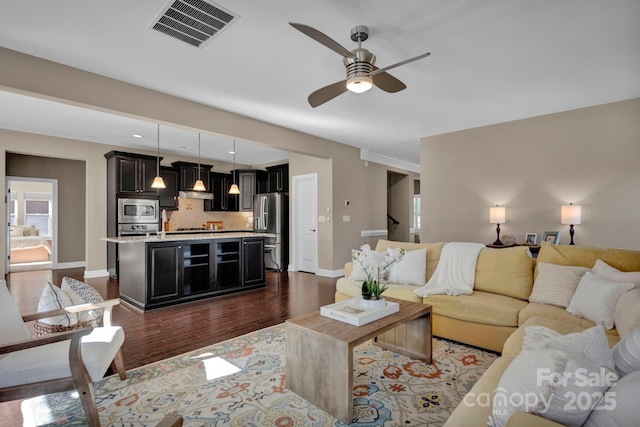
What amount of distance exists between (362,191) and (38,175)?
733 cm

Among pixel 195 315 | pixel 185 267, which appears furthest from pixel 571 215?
pixel 185 267

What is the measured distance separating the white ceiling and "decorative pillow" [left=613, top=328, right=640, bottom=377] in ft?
7.21

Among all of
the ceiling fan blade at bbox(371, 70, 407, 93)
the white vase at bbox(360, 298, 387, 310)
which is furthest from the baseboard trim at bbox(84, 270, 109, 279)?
the ceiling fan blade at bbox(371, 70, 407, 93)

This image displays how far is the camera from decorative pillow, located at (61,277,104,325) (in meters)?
2.54

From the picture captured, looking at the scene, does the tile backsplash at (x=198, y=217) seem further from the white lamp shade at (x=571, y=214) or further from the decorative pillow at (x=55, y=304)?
the white lamp shade at (x=571, y=214)

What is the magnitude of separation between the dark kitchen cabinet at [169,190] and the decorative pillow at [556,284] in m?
6.82

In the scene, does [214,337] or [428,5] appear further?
[214,337]

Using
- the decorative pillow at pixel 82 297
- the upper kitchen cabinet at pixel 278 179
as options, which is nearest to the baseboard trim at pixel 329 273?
the upper kitchen cabinet at pixel 278 179

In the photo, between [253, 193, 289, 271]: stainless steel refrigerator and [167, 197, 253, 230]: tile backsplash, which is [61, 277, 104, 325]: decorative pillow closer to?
[253, 193, 289, 271]: stainless steel refrigerator

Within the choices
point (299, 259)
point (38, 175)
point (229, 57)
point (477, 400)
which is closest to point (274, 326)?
point (477, 400)

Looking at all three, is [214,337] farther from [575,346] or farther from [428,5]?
[428,5]

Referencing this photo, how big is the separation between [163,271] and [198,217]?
4095 mm

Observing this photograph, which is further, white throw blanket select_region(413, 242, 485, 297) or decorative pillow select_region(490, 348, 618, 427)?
white throw blanket select_region(413, 242, 485, 297)

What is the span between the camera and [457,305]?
114 inches
